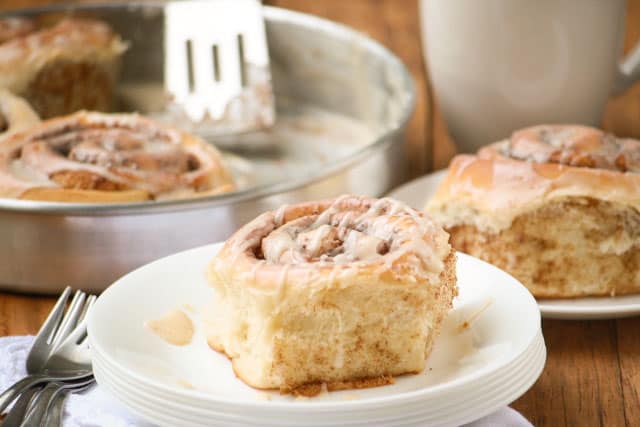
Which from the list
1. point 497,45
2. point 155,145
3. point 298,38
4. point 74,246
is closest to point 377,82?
point 298,38

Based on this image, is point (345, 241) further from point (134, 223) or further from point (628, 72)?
point (628, 72)

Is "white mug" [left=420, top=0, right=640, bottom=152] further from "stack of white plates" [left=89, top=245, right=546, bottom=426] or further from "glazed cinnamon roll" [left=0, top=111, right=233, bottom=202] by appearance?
"stack of white plates" [left=89, top=245, right=546, bottom=426]

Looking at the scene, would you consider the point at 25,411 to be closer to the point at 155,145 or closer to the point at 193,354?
the point at 193,354

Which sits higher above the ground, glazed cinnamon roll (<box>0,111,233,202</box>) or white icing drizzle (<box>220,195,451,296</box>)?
white icing drizzle (<box>220,195,451,296</box>)

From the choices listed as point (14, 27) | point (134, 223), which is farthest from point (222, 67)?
point (134, 223)

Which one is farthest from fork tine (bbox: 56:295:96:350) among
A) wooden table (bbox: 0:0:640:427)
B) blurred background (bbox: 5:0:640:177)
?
blurred background (bbox: 5:0:640:177)

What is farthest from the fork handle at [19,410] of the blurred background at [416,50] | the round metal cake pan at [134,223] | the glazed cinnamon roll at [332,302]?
the blurred background at [416,50]
